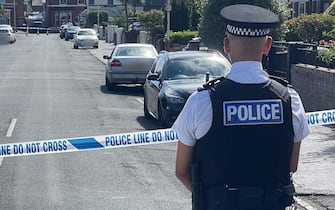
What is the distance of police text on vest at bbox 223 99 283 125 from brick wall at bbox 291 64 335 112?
1180 cm

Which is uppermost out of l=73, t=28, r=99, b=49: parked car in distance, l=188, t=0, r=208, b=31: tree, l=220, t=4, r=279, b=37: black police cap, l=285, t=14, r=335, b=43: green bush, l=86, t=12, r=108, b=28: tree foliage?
l=220, t=4, r=279, b=37: black police cap

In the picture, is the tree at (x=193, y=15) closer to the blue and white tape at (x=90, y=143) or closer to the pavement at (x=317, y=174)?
the pavement at (x=317, y=174)

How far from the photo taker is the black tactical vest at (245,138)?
3734 mm

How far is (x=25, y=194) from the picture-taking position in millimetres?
8586

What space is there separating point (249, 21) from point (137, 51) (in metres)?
20.0

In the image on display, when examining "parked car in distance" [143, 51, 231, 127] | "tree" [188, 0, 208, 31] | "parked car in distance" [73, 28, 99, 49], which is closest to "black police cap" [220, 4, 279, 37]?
"parked car in distance" [143, 51, 231, 127]

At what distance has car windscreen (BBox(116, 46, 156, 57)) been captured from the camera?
76.8ft

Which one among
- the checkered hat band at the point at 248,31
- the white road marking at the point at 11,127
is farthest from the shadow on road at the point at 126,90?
the checkered hat band at the point at 248,31

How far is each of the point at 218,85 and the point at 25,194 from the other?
206 inches

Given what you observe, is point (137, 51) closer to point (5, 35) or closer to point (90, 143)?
point (90, 143)

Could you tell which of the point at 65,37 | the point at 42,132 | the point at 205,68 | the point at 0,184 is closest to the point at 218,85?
the point at 0,184

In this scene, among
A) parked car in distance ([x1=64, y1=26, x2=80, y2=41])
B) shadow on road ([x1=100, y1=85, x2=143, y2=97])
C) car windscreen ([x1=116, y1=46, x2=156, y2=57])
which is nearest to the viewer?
shadow on road ([x1=100, y1=85, x2=143, y2=97])

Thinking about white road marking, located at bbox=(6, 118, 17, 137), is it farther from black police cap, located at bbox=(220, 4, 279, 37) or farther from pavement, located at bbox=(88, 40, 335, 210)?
black police cap, located at bbox=(220, 4, 279, 37)

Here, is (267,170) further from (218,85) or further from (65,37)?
(65,37)
